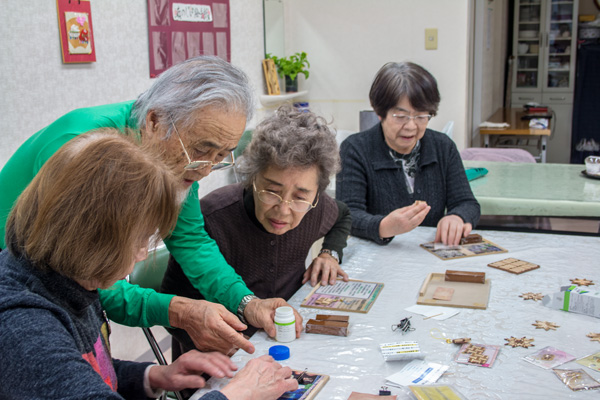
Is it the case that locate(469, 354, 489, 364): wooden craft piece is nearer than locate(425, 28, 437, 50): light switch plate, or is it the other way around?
locate(469, 354, 489, 364): wooden craft piece

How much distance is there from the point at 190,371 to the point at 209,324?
136mm

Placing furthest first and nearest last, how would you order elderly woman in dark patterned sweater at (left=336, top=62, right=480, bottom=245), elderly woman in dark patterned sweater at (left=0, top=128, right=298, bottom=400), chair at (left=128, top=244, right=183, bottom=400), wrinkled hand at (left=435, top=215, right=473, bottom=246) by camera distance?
elderly woman in dark patterned sweater at (left=336, top=62, right=480, bottom=245) → wrinkled hand at (left=435, top=215, right=473, bottom=246) → chair at (left=128, top=244, right=183, bottom=400) → elderly woman in dark patterned sweater at (left=0, top=128, right=298, bottom=400)

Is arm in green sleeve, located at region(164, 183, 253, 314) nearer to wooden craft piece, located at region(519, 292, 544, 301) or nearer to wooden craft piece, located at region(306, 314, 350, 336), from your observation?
wooden craft piece, located at region(306, 314, 350, 336)

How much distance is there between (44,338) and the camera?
0.94 metres

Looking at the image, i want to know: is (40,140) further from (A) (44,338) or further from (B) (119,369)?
(A) (44,338)

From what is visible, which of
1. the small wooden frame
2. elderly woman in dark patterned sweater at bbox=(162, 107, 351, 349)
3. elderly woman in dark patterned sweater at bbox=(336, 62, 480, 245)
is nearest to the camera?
elderly woman in dark patterned sweater at bbox=(162, 107, 351, 349)

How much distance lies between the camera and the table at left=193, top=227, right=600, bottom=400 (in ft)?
4.39

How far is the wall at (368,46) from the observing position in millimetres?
4762

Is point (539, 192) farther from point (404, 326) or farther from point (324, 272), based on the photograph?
point (404, 326)

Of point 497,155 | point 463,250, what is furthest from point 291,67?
point 463,250

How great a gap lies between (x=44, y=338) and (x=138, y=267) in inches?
43.7

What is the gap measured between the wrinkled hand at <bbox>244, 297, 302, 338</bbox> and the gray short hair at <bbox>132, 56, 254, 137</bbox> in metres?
0.56

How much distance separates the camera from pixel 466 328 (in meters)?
1.61

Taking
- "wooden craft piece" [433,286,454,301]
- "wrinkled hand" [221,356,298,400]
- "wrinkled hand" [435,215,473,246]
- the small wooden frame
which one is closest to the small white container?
"wrinkled hand" [435,215,473,246]
